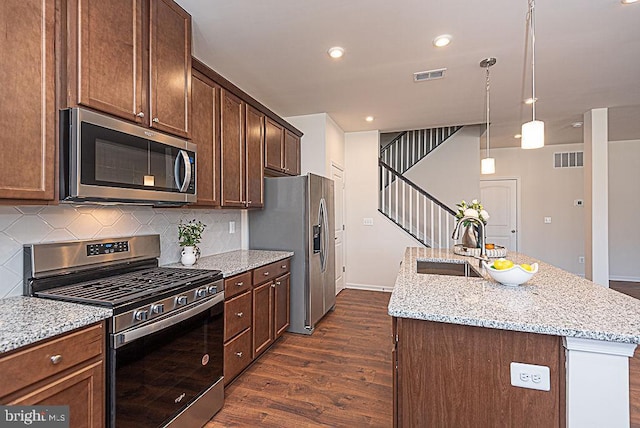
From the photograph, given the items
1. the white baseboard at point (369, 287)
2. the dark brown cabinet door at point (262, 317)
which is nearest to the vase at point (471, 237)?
the dark brown cabinet door at point (262, 317)

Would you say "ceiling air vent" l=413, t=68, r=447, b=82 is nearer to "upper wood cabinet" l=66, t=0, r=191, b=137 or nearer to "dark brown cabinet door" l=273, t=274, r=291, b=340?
"upper wood cabinet" l=66, t=0, r=191, b=137

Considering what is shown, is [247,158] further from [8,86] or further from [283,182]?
[8,86]

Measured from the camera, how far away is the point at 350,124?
→ 16.3 feet

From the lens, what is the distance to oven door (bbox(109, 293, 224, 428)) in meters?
1.42

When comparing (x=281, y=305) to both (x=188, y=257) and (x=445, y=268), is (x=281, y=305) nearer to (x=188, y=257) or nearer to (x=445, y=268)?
(x=188, y=257)

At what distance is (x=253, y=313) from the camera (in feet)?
8.69

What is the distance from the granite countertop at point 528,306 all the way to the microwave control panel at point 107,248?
5.67 feet

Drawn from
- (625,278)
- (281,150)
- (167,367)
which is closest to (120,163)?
(167,367)

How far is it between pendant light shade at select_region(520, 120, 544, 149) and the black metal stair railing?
9.41 feet

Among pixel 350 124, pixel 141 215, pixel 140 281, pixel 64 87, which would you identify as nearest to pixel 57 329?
pixel 140 281

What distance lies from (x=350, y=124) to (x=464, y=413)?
430 centimetres

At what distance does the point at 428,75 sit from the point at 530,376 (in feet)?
9.29

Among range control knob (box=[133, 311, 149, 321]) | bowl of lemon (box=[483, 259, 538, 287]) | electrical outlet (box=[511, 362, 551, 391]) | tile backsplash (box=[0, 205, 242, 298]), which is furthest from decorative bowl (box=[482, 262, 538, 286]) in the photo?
tile backsplash (box=[0, 205, 242, 298])

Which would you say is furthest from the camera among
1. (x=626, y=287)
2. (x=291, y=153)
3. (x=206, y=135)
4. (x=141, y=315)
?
(x=626, y=287)
